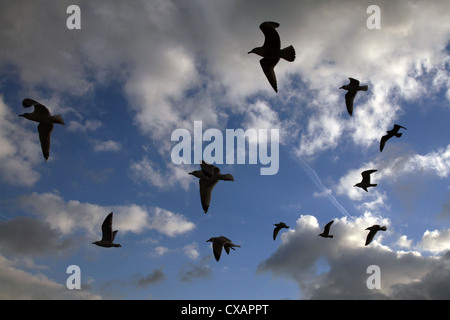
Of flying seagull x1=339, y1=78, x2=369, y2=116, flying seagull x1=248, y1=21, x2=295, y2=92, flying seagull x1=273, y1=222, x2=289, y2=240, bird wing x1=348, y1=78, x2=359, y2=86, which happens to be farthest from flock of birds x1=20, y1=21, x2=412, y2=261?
flying seagull x1=273, y1=222, x2=289, y2=240

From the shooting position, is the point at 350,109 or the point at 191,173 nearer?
the point at 191,173

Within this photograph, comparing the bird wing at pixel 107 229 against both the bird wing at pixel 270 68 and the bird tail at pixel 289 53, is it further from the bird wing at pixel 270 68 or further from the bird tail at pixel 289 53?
the bird tail at pixel 289 53

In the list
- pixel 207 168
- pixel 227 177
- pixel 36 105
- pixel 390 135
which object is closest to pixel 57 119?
pixel 36 105

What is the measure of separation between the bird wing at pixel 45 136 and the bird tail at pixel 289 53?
10887 millimetres

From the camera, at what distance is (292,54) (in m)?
16.4

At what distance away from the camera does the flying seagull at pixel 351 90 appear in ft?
73.2

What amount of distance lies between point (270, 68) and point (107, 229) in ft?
35.1

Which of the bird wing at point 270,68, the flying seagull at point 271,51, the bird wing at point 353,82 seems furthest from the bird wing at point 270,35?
the bird wing at point 353,82

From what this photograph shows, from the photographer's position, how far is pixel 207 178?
18906 mm

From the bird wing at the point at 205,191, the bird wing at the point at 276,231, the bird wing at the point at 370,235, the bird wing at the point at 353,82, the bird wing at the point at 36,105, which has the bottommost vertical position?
the bird wing at the point at 370,235
